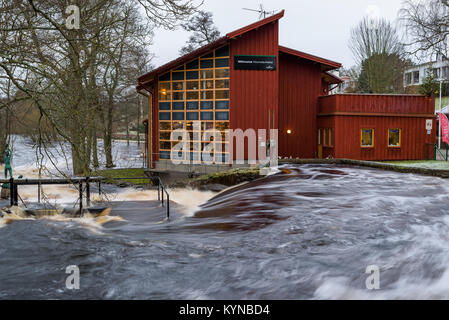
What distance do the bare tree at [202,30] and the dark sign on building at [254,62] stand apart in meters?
19.7

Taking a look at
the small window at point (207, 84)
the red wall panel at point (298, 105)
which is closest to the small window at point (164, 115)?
the small window at point (207, 84)

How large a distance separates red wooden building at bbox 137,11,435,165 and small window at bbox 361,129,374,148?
0.18 ft

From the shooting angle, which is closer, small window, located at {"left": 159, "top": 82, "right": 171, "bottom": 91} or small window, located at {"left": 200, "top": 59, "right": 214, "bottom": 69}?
small window, located at {"left": 200, "top": 59, "right": 214, "bottom": 69}

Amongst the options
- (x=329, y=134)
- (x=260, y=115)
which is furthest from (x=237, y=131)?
(x=329, y=134)

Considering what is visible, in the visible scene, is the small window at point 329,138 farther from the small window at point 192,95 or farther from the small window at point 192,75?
the small window at point 192,75

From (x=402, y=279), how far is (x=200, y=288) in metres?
3.30

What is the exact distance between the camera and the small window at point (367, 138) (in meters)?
23.6

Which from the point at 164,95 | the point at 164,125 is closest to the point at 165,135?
the point at 164,125

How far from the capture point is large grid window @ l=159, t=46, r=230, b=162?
71.7 ft

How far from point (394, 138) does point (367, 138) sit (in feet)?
5.05

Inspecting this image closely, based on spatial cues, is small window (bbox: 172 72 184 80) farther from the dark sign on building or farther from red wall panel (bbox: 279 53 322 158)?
red wall panel (bbox: 279 53 322 158)

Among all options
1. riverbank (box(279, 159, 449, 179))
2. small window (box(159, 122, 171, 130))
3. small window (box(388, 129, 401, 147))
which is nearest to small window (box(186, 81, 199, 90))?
small window (box(159, 122, 171, 130))

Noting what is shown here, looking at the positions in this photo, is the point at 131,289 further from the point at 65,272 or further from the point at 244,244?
the point at 244,244
